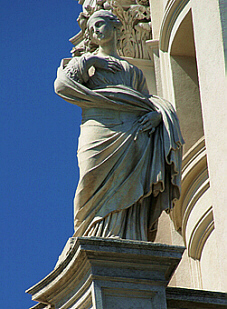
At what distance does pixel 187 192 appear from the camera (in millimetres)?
12680

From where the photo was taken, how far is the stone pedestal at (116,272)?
8992 mm

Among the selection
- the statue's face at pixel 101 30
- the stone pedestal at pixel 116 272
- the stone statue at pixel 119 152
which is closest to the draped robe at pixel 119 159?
the stone statue at pixel 119 152

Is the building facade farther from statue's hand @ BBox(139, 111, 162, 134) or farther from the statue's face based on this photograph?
the statue's face

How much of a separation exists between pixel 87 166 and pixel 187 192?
290 centimetres

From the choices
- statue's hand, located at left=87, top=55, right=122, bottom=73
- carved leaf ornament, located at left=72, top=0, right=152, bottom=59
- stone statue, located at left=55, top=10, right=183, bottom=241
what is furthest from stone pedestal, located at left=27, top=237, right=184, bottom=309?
carved leaf ornament, located at left=72, top=0, right=152, bottom=59

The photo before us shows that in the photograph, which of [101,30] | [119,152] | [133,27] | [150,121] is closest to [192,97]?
[133,27]

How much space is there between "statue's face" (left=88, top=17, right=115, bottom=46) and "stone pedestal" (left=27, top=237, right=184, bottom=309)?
273cm

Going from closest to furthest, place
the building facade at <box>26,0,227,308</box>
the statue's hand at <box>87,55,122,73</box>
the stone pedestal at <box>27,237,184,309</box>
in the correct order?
the stone pedestal at <box>27,237,184,309</box>
the statue's hand at <box>87,55,122,73</box>
the building facade at <box>26,0,227,308</box>

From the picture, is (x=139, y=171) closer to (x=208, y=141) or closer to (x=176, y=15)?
(x=208, y=141)

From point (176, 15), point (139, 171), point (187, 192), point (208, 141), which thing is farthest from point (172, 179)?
point (176, 15)

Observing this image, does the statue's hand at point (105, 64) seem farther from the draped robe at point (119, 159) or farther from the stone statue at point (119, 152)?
the draped robe at point (119, 159)

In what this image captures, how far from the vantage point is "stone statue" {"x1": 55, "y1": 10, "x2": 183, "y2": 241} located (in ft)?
32.5

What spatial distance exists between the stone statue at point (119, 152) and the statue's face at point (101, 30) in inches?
12.5

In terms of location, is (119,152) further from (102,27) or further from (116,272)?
(102,27)
